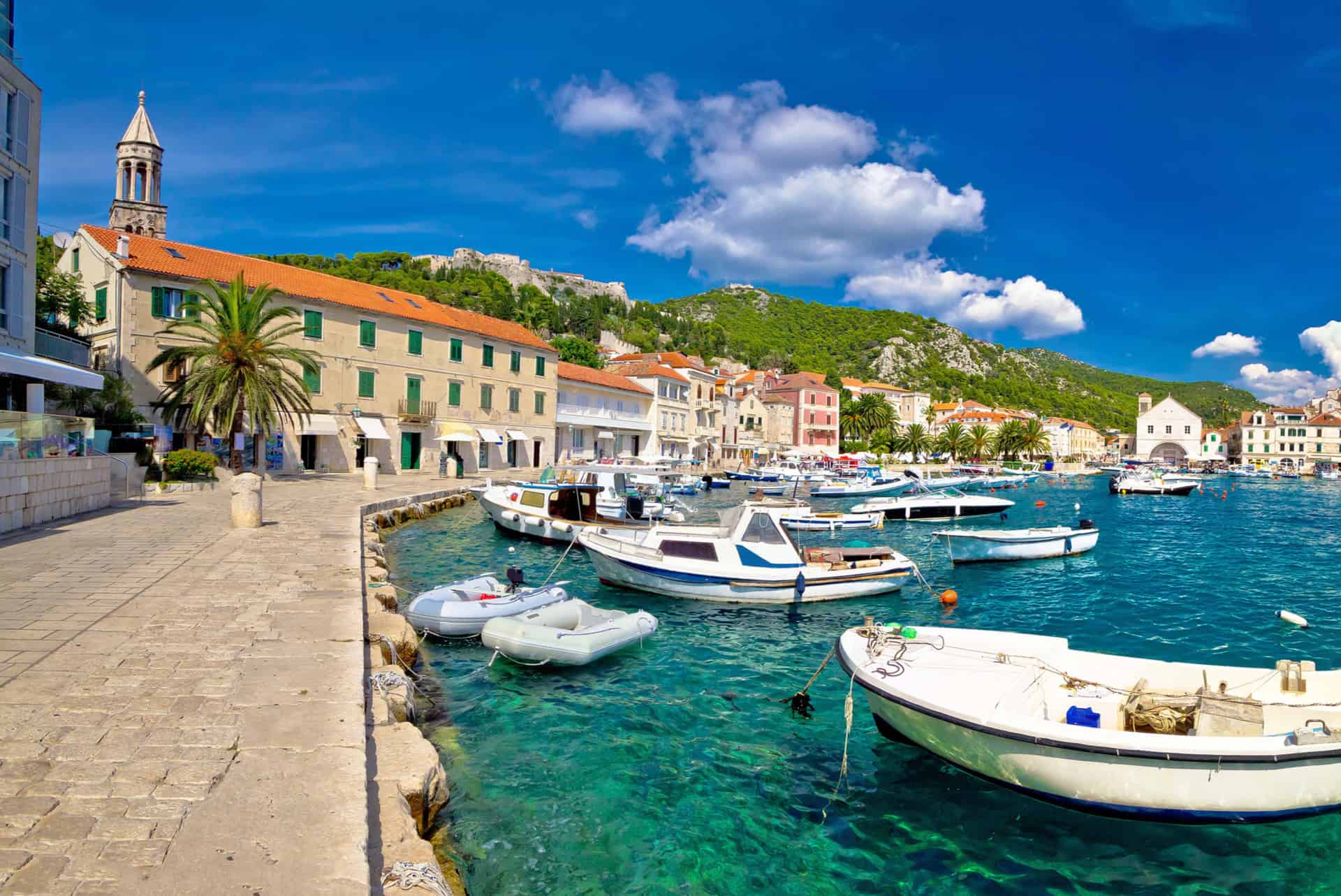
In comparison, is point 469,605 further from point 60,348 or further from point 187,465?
point 60,348

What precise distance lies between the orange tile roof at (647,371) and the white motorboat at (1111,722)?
177 ft

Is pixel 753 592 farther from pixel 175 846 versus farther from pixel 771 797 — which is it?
pixel 175 846

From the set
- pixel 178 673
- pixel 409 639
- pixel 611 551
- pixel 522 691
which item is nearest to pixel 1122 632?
pixel 611 551

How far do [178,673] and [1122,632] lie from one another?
55.2 ft

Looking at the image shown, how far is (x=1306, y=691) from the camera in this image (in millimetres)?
8031

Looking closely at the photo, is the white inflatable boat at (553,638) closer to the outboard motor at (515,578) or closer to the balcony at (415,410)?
the outboard motor at (515,578)

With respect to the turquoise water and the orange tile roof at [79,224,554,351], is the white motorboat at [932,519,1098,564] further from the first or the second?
the orange tile roof at [79,224,554,351]

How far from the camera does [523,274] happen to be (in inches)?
5576

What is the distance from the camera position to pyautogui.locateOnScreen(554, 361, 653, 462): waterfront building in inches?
2121

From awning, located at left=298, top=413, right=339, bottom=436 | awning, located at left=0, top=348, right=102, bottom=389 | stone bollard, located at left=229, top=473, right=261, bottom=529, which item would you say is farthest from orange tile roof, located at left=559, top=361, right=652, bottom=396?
stone bollard, located at left=229, top=473, right=261, bottom=529

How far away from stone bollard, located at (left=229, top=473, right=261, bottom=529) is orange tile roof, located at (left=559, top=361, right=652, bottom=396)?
36.8 m

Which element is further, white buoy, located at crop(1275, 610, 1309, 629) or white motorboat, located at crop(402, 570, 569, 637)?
white buoy, located at crop(1275, 610, 1309, 629)

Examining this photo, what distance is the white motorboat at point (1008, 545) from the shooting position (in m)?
23.7

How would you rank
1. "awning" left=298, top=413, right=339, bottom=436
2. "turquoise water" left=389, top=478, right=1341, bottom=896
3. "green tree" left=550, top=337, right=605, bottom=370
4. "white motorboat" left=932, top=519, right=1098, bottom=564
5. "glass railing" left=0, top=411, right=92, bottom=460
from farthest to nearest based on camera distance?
"green tree" left=550, top=337, right=605, bottom=370 < "awning" left=298, top=413, right=339, bottom=436 < "white motorboat" left=932, top=519, right=1098, bottom=564 < "glass railing" left=0, top=411, right=92, bottom=460 < "turquoise water" left=389, top=478, right=1341, bottom=896
